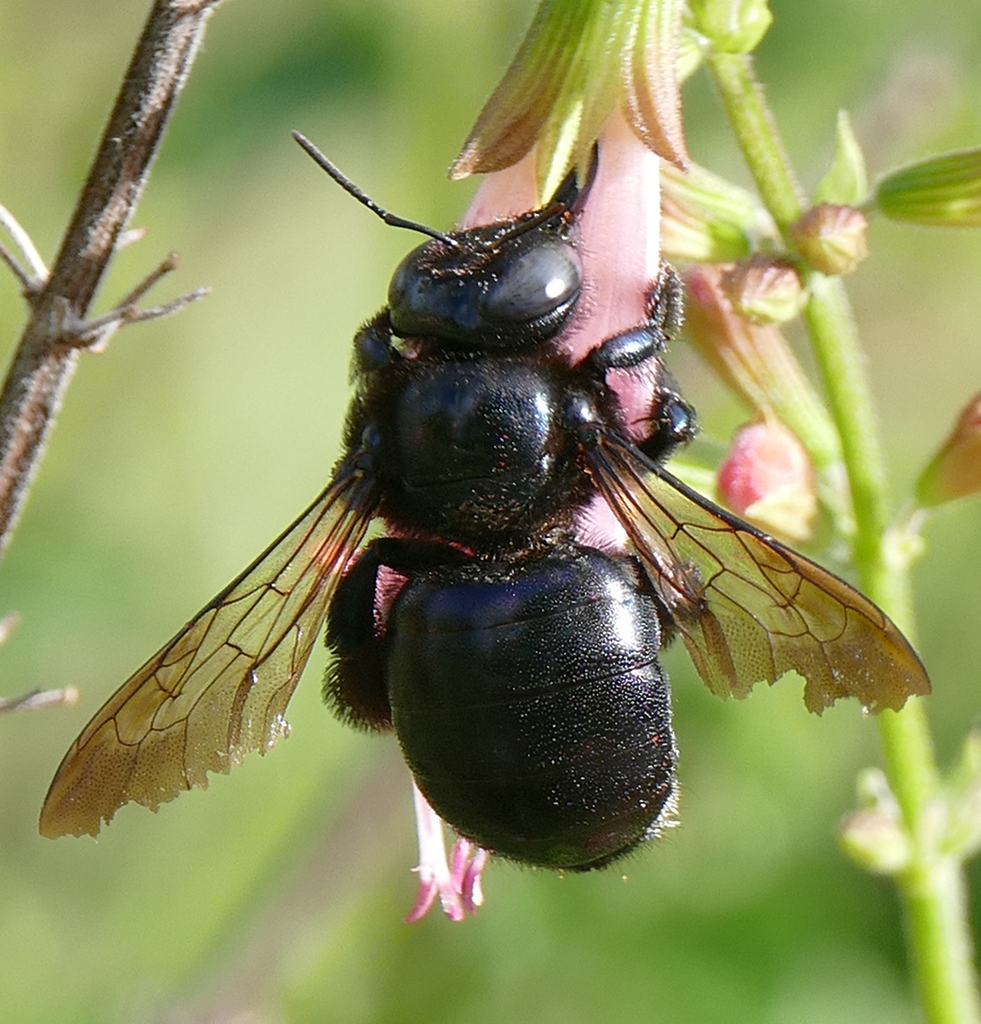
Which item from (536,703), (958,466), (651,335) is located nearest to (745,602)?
(536,703)

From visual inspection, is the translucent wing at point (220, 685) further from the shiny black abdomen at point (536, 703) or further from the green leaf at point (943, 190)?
the green leaf at point (943, 190)

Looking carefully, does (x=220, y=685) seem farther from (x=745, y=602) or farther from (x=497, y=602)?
(x=745, y=602)

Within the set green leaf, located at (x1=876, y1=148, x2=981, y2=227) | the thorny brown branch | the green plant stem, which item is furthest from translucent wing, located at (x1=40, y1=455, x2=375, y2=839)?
green leaf, located at (x1=876, y1=148, x2=981, y2=227)

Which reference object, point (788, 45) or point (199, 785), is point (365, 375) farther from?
point (788, 45)

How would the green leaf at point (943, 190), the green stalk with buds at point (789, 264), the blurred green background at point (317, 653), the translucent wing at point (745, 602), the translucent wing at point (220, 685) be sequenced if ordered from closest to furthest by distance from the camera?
the translucent wing at point (745, 602)
the translucent wing at point (220, 685)
the green stalk with buds at point (789, 264)
the green leaf at point (943, 190)
the blurred green background at point (317, 653)

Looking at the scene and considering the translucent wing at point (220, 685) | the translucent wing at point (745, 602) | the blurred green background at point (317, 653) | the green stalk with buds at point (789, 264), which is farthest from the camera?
the blurred green background at point (317, 653)

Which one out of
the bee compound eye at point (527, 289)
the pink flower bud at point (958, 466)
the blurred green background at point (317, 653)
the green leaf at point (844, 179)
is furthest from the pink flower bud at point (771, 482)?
the blurred green background at point (317, 653)

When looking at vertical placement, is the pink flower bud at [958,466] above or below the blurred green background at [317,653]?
above
